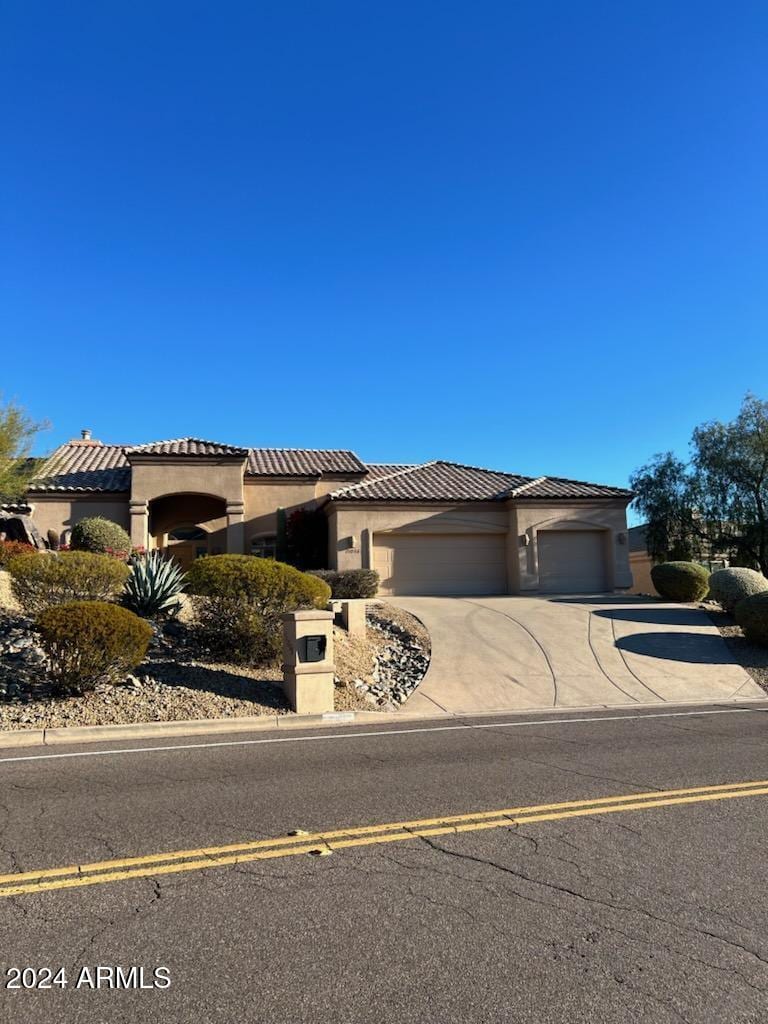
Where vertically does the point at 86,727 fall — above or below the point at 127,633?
below

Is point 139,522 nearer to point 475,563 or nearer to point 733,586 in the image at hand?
point 475,563

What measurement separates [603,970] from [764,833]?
2683 millimetres

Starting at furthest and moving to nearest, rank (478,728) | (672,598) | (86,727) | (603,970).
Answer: (672,598)
(478,728)
(86,727)
(603,970)

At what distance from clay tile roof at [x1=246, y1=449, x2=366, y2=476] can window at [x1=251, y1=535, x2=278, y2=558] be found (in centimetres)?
253

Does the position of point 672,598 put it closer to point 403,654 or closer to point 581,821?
point 403,654

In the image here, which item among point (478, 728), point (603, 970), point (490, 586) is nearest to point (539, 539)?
point (490, 586)

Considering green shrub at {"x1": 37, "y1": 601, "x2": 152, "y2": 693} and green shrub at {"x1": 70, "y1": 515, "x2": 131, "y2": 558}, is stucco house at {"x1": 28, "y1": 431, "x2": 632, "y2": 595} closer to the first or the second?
green shrub at {"x1": 70, "y1": 515, "x2": 131, "y2": 558}

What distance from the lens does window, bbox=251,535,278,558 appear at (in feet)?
89.4

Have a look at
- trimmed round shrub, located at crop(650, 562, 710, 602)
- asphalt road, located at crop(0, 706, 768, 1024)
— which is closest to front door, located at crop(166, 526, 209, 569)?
trimmed round shrub, located at crop(650, 562, 710, 602)

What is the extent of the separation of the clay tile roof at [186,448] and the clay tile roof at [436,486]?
4371 millimetres

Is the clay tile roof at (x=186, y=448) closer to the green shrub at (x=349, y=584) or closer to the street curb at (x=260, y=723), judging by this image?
the green shrub at (x=349, y=584)

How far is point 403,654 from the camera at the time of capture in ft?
49.8

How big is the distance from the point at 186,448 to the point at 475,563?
11.3 metres

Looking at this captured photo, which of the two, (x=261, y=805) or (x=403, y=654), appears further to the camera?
(x=403, y=654)
